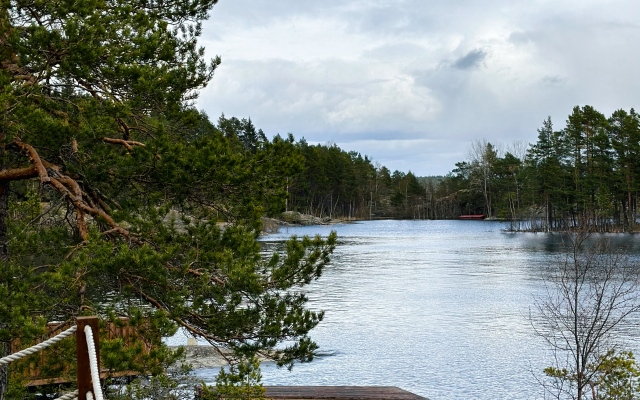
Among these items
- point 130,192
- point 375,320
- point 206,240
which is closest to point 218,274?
point 206,240

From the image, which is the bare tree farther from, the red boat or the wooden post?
the red boat

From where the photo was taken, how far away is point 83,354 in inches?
167

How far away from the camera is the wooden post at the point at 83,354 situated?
13.8ft

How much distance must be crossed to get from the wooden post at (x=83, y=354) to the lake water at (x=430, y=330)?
479 inches

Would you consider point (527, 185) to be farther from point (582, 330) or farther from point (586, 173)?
point (582, 330)

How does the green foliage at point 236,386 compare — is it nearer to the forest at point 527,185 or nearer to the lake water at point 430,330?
the lake water at point 430,330

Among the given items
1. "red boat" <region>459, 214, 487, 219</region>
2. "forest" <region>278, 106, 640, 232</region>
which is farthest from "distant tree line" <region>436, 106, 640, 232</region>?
"red boat" <region>459, 214, 487, 219</region>

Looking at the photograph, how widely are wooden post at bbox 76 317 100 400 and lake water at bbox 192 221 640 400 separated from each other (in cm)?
1216

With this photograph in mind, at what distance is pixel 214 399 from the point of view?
8.04 metres

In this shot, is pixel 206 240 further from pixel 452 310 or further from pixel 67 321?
pixel 452 310

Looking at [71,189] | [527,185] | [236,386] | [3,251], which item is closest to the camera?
[71,189]

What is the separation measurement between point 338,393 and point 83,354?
31.0 ft

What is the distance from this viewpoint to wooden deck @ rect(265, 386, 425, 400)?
12.8m

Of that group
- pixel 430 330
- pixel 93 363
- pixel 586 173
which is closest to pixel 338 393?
pixel 93 363
